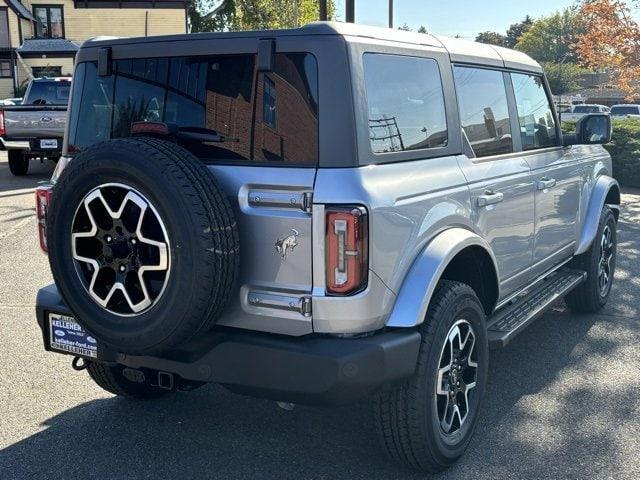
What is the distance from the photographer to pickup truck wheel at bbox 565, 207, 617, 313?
5.61m

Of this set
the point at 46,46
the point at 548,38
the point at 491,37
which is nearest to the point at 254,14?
the point at 46,46

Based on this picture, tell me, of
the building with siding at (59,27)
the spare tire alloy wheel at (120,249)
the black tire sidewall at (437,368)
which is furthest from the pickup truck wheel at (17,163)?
the building with siding at (59,27)

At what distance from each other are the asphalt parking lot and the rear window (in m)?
1.48

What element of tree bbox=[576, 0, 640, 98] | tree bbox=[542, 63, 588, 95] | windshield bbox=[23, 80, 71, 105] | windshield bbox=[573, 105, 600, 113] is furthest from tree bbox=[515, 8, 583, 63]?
windshield bbox=[23, 80, 71, 105]

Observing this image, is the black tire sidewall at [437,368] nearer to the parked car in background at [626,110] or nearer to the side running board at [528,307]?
the side running board at [528,307]

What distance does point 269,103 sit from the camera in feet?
9.73

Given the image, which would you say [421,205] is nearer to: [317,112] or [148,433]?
[317,112]

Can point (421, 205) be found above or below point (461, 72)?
below

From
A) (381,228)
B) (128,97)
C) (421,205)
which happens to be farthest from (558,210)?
(128,97)

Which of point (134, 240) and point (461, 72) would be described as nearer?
point (134, 240)

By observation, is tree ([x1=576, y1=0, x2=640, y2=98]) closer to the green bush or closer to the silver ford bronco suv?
the green bush

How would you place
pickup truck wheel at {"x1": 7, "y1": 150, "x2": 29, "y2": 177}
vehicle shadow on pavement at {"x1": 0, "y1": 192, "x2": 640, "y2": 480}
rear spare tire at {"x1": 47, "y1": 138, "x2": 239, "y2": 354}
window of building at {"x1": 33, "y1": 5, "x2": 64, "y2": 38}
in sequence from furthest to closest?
window of building at {"x1": 33, "y1": 5, "x2": 64, "y2": 38} → pickup truck wheel at {"x1": 7, "y1": 150, "x2": 29, "y2": 177} → vehicle shadow on pavement at {"x1": 0, "y1": 192, "x2": 640, "y2": 480} → rear spare tire at {"x1": 47, "y1": 138, "x2": 239, "y2": 354}

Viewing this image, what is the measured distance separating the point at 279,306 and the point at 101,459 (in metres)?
1.31

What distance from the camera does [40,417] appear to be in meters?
3.91
